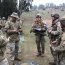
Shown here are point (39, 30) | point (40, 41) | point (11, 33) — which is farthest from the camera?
point (40, 41)

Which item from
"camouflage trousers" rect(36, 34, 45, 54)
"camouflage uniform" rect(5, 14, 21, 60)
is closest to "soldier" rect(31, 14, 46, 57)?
"camouflage trousers" rect(36, 34, 45, 54)

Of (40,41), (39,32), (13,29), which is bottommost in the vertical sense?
(40,41)

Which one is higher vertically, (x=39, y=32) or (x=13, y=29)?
(x=13, y=29)

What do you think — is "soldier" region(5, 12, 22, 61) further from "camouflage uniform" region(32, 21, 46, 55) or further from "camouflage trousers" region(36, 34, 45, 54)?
"camouflage trousers" region(36, 34, 45, 54)

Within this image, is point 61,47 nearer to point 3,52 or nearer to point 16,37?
point 3,52

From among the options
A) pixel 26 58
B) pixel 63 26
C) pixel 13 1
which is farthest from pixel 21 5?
pixel 63 26

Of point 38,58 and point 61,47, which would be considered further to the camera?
point 38,58

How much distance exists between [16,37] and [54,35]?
57.6 inches

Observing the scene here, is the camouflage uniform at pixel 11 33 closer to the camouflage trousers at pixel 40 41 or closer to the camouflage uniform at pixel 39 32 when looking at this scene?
the camouflage uniform at pixel 39 32

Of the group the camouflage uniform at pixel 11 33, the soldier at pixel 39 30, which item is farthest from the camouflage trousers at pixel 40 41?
the camouflage uniform at pixel 11 33

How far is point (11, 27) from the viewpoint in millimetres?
10547

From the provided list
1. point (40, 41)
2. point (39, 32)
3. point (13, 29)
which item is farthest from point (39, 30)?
point (13, 29)

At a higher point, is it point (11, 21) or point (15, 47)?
point (11, 21)

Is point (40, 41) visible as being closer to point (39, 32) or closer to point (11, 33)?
point (39, 32)
